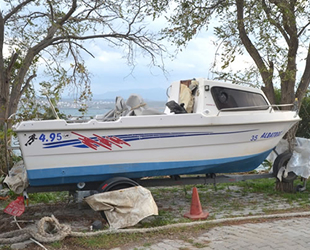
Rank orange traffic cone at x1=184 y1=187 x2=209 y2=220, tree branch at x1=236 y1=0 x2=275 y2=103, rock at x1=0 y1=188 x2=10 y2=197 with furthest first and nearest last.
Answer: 1. tree branch at x1=236 y1=0 x2=275 y2=103
2. rock at x1=0 y1=188 x2=10 y2=197
3. orange traffic cone at x1=184 y1=187 x2=209 y2=220

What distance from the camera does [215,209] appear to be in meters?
7.82

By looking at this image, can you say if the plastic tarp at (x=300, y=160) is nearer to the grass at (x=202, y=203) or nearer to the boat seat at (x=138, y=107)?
the grass at (x=202, y=203)

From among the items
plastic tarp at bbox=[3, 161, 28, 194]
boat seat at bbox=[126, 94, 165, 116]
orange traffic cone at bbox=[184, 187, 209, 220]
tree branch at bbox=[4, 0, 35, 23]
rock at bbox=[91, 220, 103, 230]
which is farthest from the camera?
tree branch at bbox=[4, 0, 35, 23]

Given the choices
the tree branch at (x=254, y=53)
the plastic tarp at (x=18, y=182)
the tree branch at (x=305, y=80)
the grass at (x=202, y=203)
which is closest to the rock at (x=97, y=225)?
the grass at (x=202, y=203)

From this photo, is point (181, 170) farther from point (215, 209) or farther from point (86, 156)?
point (86, 156)

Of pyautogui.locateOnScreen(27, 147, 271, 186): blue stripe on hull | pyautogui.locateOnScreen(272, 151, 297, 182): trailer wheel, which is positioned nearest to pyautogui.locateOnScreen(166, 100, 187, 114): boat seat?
pyautogui.locateOnScreen(27, 147, 271, 186): blue stripe on hull

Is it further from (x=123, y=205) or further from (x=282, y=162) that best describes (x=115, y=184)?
(x=282, y=162)

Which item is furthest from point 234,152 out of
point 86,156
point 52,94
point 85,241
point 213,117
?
point 52,94

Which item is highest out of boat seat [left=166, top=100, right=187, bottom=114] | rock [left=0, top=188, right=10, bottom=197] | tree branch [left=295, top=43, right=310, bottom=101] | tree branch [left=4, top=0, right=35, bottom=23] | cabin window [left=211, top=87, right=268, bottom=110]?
tree branch [left=4, top=0, right=35, bottom=23]

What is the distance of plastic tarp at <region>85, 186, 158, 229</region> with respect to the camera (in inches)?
259

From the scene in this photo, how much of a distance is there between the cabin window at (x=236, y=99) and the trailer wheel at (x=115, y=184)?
2133 millimetres

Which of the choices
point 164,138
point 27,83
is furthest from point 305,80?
point 27,83

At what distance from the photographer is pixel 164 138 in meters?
7.20

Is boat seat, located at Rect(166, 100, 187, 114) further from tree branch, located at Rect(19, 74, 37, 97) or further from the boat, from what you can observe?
tree branch, located at Rect(19, 74, 37, 97)
